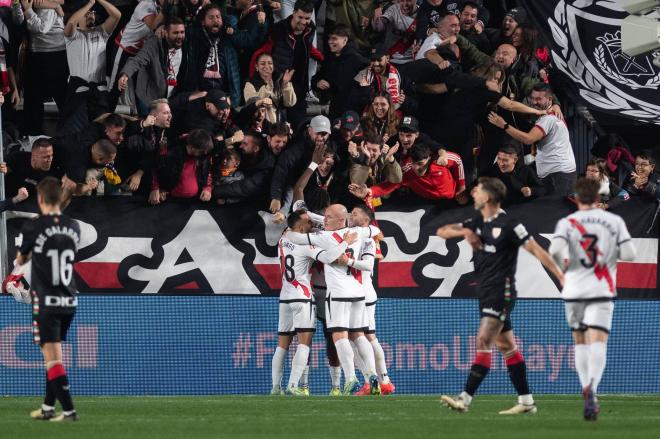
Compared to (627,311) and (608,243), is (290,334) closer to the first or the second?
(627,311)

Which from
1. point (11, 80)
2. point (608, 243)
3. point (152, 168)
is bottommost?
point (608, 243)

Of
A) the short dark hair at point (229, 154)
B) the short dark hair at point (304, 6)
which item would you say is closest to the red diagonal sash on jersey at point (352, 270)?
the short dark hair at point (229, 154)

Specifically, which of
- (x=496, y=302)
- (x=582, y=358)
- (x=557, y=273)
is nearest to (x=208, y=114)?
(x=496, y=302)

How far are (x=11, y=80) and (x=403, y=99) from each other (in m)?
5.44

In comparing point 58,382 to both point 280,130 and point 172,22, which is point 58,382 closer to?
point 280,130

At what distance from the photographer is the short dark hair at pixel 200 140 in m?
16.9

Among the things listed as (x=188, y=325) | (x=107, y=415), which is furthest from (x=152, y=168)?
(x=107, y=415)

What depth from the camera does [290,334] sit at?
55.0ft

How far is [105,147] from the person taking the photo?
16438 millimetres

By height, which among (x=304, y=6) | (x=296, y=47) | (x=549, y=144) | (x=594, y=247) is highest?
(x=304, y=6)

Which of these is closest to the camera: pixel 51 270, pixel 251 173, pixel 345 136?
pixel 51 270

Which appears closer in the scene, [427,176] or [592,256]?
[592,256]

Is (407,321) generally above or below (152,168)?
below

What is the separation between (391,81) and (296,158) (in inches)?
83.1
